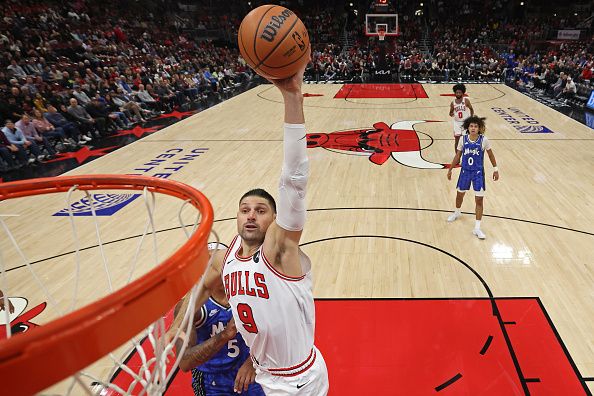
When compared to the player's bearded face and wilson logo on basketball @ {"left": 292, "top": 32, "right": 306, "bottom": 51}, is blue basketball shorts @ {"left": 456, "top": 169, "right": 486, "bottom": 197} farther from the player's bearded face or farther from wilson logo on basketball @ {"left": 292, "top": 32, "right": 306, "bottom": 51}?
wilson logo on basketball @ {"left": 292, "top": 32, "right": 306, "bottom": 51}

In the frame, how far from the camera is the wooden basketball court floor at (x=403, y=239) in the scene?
344 centimetres

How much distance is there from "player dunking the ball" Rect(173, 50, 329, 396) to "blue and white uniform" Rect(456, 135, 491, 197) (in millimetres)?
3867

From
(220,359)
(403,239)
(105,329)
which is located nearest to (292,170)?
(105,329)

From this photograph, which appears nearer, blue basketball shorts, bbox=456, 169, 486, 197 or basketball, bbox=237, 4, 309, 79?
basketball, bbox=237, 4, 309, 79

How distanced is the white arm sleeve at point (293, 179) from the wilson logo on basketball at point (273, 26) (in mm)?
445

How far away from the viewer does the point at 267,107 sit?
47.5 feet

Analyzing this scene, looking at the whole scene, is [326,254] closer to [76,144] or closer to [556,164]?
[556,164]

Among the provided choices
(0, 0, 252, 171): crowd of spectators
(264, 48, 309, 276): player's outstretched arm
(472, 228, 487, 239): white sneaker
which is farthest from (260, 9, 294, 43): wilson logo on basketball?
(0, 0, 252, 171): crowd of spectators

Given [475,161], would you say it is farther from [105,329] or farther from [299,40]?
[105,329]

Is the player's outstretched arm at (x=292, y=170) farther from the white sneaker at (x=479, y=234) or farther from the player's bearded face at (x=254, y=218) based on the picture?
the white sneaker at (x=479, y=234)

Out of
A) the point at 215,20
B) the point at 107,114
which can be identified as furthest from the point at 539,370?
the point at 215,20

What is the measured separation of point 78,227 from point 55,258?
863 mm

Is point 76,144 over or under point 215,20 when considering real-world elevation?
under

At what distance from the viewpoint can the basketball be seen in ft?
5.51
